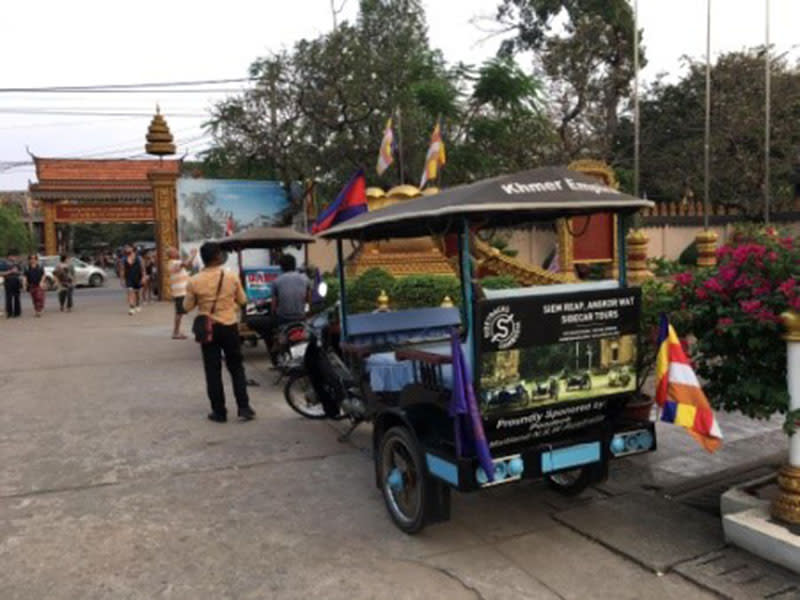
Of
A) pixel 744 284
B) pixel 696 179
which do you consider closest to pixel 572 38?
pixel 696 179

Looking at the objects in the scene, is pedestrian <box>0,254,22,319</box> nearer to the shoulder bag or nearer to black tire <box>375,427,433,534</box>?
the shoulder bag

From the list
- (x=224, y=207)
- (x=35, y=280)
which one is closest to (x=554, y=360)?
(x=224, y=207)

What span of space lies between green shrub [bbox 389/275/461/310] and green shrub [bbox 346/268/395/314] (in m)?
0.17

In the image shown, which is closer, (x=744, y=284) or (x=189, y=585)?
(x=189, y=585)

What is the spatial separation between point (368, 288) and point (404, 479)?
8113 mm

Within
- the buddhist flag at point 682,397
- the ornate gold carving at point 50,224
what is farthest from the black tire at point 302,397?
the ornate gold carving at point 50,224

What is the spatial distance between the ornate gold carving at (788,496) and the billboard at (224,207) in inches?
662

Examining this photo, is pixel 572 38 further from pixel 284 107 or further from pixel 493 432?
pixel 493 432

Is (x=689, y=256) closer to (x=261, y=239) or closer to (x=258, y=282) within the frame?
(x=258, y=282)

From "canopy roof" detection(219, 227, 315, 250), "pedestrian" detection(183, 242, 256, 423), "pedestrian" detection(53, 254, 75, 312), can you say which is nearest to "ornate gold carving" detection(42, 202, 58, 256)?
"pedestrian" detection(53, 254, 75, 312)

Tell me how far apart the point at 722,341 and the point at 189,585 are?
3.11 meters

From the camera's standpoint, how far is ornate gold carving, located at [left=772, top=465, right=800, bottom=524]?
3.43 metres

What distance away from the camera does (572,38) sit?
67.9 feet

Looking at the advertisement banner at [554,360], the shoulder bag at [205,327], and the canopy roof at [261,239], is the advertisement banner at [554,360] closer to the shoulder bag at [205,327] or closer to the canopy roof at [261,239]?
the shoulder bag at [205,327]
